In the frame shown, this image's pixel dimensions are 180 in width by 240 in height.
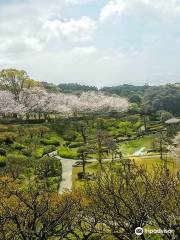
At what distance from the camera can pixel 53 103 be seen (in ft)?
Result: 369

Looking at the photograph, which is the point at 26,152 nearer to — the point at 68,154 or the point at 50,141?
the point at 68,154

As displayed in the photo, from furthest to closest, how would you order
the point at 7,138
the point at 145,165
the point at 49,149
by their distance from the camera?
the point at 49,149 → the point at 7,138 → the point at 145,165

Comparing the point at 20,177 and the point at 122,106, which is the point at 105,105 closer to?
the point at 122,106

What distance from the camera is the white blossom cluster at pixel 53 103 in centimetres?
9919

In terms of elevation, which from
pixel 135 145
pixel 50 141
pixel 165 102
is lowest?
pixel 135 145

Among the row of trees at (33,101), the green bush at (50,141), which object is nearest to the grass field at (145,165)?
the green bush at (50,141)

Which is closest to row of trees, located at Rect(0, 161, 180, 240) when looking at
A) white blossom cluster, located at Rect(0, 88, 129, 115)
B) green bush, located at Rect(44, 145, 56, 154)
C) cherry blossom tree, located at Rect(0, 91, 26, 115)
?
green bush, located at Rect(44, 145, 56, 154)

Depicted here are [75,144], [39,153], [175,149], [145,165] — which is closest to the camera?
[145,165]

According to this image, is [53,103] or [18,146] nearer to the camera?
[18,146]

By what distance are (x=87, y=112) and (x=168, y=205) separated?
98279 mm

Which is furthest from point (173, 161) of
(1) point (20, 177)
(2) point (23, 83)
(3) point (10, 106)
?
(2) point (23, 83)

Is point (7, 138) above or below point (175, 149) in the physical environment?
above

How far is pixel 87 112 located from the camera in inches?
4813

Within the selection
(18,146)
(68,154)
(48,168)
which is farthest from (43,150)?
(48,168)
